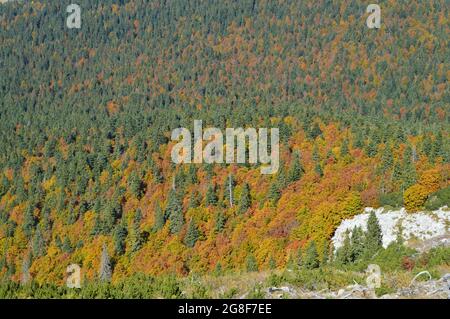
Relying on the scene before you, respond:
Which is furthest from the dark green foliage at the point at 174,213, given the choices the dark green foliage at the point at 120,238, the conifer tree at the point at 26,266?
the conifer tree at the point at 26,266

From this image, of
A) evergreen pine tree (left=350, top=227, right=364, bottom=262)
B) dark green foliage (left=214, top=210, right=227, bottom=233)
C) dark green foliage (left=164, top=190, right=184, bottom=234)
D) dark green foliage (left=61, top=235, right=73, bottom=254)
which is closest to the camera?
evergreen pine tree (left=350, top=227, right=364, bottom=262)

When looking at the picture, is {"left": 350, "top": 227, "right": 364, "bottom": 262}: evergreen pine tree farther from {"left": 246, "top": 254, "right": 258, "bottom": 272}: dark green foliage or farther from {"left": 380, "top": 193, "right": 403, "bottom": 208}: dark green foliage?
{"left": 246, "top": 254, "right": 258, "bottom": 272}: dark green foliage

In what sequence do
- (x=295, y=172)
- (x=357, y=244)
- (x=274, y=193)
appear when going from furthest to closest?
1. (x=295, y=172)
2. (x=274, y=193)
3. (x=357, y=244)

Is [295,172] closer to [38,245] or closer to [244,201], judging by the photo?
[244,201]

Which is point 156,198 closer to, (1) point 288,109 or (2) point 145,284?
(1) point 288,109

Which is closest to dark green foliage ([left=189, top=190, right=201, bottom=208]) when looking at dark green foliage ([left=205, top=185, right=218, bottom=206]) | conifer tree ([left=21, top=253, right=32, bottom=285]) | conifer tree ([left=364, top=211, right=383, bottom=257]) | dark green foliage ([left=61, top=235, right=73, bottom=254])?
dark green foliage ([left=205, top=185, right=218, bottom=206])

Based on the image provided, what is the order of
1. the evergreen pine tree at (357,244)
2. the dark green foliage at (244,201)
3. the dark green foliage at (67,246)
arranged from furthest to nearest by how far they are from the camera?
the dark green foliage at (67,246) → the dark green foliage at (244,201) → the evergreen pine tree at (357,244)

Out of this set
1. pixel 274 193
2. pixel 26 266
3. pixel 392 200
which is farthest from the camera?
A: pixel 26 266

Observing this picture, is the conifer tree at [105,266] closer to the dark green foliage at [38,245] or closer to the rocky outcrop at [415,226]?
the dark green foliage at [38,245]

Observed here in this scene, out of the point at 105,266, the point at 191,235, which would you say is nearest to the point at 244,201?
the point at 191,235

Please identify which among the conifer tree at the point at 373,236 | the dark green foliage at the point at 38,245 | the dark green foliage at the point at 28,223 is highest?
the conifer tree at the point at 373,236

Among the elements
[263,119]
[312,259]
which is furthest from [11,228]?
[312,259]

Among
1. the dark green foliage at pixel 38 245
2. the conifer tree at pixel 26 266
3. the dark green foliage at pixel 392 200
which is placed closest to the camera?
the dark green foliage at pixel 392 200
